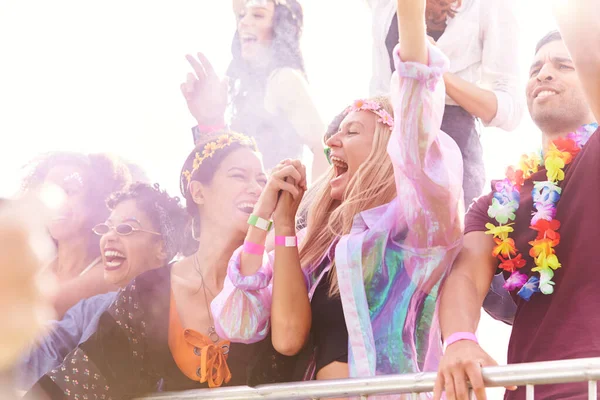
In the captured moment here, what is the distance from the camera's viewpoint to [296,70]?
2699 mm

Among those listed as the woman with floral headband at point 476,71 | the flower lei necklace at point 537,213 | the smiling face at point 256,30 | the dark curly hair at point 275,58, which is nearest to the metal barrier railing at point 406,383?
the flower lei necklace at point 537,213

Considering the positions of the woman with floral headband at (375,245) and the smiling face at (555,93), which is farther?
the smiling face at (555,93)

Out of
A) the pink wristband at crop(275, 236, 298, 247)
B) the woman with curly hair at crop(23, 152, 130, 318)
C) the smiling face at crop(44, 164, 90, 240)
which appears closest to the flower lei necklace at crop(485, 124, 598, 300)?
the pink wristband at crop(275, 236, 298, 247)

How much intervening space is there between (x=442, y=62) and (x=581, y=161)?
395 millimetres

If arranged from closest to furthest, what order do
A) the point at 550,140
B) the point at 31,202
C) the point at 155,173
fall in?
the point at 31,202, the point at 550,140, the point at 155,173

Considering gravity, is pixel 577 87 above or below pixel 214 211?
above

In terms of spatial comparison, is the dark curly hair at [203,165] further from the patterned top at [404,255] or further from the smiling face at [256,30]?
the patterned top at [404,255]

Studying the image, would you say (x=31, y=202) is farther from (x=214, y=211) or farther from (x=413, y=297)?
(x=214, y=211)

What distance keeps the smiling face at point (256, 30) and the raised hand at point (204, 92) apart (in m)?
0.13

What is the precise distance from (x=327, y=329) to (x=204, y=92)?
103 centimetres

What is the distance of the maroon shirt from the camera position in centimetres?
173

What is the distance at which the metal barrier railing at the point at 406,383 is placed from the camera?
1.52 metres

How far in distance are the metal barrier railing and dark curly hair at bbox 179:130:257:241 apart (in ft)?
2.32

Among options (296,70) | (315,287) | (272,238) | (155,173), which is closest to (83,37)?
(155,173)
